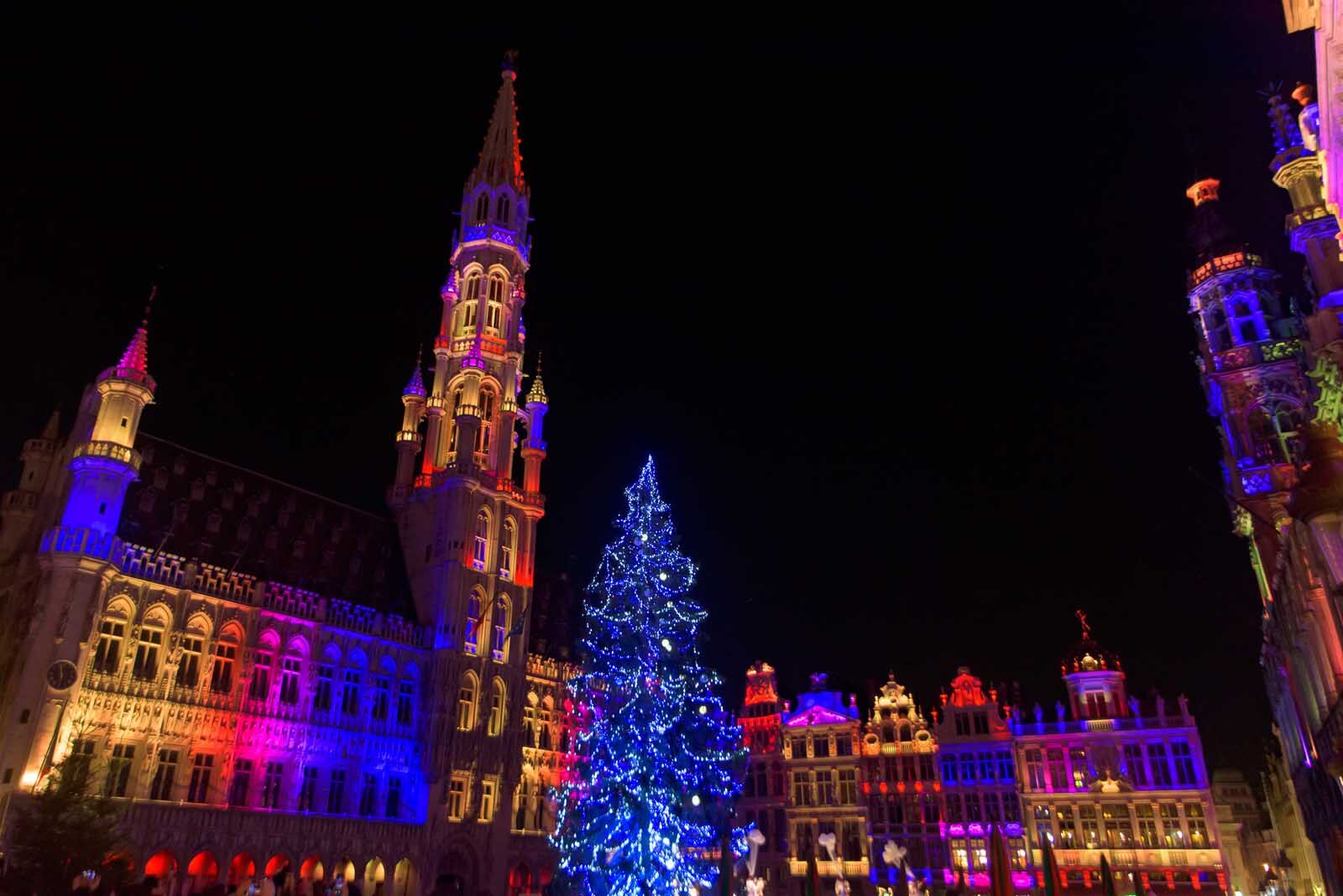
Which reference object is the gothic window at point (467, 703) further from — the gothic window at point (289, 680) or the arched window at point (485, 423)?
the arched window at point (485, 423)

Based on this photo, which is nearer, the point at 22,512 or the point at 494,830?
the point at 22,512


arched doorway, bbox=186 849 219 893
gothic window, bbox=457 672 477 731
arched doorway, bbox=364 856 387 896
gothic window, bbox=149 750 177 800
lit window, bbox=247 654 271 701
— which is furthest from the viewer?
gothic window, bbox=457 672 477 731

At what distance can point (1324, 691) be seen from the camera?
26.3 m

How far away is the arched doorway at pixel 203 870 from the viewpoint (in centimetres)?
3203

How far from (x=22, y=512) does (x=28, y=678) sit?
31.8 feet

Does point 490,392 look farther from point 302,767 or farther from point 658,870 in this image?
point 658,870

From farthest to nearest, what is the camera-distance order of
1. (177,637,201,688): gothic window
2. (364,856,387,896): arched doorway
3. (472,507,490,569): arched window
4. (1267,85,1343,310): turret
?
1. (472,507,490,569): arched window
2. (364,856,387,896): arched doorway
3. (177,637,201,688): gothic window
4. (1267,85,1343,310): turret

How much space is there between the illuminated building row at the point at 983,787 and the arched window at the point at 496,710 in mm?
21416

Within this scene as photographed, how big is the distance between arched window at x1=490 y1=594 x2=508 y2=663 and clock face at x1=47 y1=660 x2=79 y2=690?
1867cm

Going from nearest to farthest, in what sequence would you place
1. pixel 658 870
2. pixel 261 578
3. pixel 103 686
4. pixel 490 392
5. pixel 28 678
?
pixel 658 870, pixel 28 678, pixel 103 686, pixel 261 578, pixel 490 392

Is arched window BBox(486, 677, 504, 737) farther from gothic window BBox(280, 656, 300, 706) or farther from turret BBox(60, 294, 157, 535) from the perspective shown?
turret BBox(60, 294, 157, 535)

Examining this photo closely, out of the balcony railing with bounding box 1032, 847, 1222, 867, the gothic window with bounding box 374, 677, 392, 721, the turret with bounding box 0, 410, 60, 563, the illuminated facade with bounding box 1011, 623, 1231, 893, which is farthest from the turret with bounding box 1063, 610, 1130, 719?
the turret with bounding box 0, 410, 60, 563

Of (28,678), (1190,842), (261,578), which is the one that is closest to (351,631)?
(261,578)

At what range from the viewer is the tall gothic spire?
5784cm
